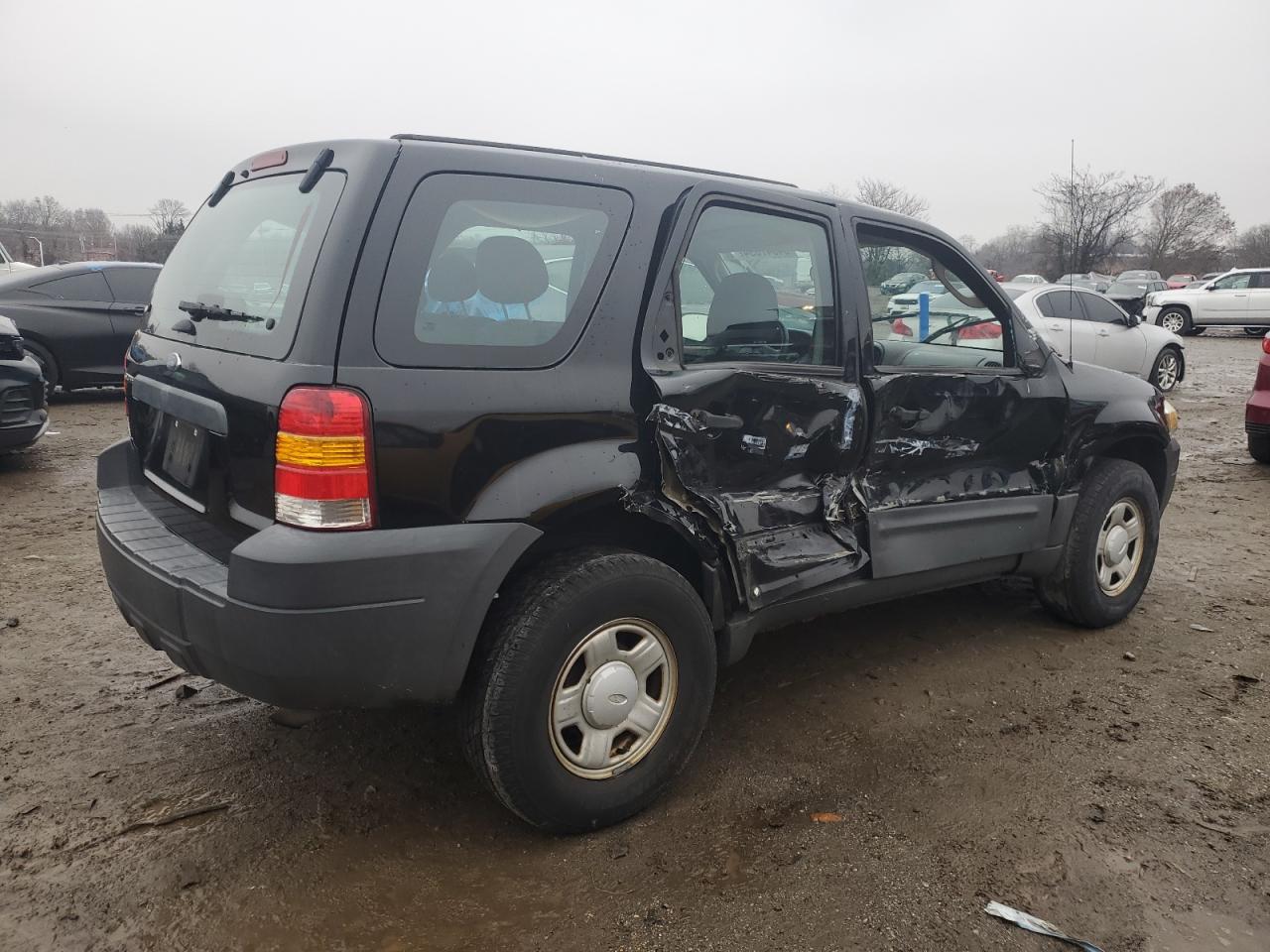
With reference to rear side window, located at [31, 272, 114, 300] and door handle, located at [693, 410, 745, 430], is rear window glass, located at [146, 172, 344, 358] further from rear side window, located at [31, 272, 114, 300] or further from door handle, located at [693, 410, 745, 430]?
rear side window, located at [31, 272, 114, 300]

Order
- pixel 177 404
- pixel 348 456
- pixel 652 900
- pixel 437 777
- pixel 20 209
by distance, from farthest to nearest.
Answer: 1. pixel 20 209
2. pixel 437 777
3. pixel 177 404
4. pixel 652 900
5. pixel 348 456

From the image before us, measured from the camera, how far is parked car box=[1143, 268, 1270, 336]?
933 inches

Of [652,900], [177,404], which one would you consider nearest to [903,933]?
[652,900]

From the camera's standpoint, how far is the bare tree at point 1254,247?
182ft

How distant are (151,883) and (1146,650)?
389 cm

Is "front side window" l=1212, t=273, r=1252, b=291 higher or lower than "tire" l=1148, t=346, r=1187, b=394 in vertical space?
higher

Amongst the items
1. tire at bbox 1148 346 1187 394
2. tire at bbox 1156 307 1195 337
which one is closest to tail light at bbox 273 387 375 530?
tire at bbox 1148 346 1187 394

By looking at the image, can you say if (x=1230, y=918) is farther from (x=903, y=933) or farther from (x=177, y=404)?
(x=177, y=404)

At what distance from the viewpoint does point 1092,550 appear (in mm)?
4152

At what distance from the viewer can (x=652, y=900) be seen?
2393 millimetres

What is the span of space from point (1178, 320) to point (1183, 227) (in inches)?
1670

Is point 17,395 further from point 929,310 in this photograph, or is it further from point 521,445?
point 929,310

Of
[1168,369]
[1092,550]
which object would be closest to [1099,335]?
[1168,369]

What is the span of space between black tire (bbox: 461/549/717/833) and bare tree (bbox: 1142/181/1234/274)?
63.8 m
